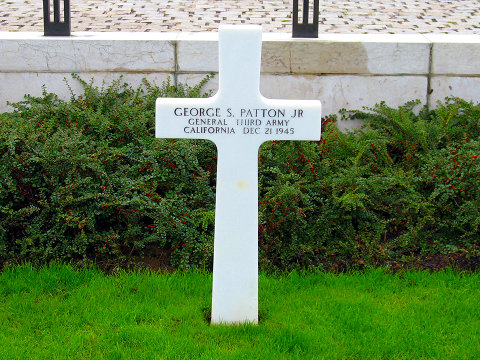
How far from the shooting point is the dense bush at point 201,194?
417cm

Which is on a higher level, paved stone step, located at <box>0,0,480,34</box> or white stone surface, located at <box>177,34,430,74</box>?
paved stone step, located at <box>0,0,480,34</box>

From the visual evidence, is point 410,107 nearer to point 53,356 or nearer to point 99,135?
point 99,135

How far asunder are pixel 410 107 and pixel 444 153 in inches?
31.9

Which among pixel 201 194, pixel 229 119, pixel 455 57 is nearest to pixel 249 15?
pixel 455 57

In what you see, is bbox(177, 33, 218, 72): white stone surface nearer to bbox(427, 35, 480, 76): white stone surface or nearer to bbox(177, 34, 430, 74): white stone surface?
bbox(177, 34, 430, 74): white stone surface

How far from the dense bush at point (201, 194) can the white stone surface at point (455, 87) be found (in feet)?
2.25

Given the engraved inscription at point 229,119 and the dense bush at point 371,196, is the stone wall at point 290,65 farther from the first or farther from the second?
the engraved inscription at point 229,119

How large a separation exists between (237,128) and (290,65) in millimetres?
2490

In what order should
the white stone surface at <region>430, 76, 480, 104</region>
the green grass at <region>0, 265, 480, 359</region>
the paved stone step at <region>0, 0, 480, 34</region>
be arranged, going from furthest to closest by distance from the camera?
the paved stone step at <region>0, 0, 480, 34</region> → the white stone surface at <region>430, 76, 480, 104</region> → the green grass at <region>0, 265, 480, 359</region>

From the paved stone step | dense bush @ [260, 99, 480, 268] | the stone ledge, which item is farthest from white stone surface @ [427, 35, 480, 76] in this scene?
the paved stone step

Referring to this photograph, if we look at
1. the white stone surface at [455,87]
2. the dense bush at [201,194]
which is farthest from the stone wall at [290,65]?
the dense bush at [201,194]

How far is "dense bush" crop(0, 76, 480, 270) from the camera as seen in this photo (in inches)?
164

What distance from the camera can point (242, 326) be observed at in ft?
10.7

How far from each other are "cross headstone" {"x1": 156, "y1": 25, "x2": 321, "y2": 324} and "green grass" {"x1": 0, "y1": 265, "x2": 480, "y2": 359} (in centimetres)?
40
